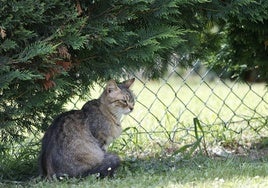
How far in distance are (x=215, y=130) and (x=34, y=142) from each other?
1677 mm

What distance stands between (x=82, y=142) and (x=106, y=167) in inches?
9.1

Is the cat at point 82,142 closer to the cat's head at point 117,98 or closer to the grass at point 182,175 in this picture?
the cat's head at point 117,98

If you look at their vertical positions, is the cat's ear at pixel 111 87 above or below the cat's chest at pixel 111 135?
above

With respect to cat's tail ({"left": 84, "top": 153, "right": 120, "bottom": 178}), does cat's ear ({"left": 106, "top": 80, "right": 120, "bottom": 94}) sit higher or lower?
higher

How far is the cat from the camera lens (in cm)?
441

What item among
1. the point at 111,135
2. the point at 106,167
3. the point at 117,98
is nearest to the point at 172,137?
the point at 117,98

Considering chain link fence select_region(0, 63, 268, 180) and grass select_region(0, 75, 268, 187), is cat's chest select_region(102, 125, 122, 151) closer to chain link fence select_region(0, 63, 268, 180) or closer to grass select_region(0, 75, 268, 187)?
grass select_region(0, 75, 268, 187)

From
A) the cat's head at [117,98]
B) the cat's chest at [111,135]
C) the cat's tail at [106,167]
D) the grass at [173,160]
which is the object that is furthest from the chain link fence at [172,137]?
the cat's tail at [106,167]

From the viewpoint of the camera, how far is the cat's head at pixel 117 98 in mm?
4805

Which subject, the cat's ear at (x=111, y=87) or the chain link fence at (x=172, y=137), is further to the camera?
the chain link fence at (x=172, y=137)

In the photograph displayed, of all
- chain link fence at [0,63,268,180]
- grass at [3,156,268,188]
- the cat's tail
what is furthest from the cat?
chain link fence at [0,63,268,180]

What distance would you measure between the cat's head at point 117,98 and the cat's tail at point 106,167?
0.49 metres

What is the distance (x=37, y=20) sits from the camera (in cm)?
391

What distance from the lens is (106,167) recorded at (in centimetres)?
441
